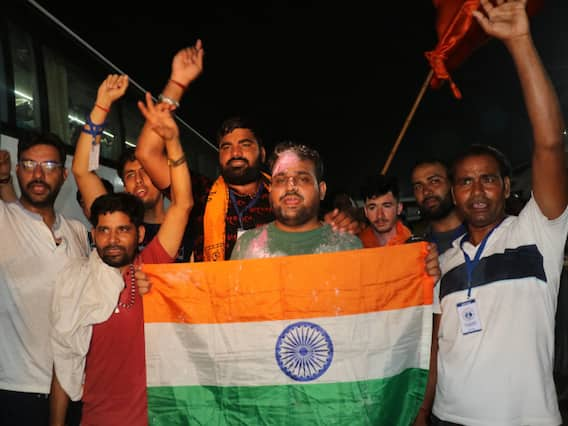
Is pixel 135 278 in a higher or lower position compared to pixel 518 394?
higher

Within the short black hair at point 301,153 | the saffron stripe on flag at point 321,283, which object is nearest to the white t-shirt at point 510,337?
the saffron stripe on flag at point 321,283

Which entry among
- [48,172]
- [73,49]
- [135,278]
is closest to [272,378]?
[135,278]

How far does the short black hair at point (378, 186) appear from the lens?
4.07 metres

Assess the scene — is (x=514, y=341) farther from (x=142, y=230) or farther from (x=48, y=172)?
(x=48, y=172)

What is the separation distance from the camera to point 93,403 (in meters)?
2.45

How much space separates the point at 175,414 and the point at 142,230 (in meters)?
1.01

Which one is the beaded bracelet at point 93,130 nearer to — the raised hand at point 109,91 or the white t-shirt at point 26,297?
the raised hand at point 109,91

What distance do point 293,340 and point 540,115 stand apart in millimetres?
1542

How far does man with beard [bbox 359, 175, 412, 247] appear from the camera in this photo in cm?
400

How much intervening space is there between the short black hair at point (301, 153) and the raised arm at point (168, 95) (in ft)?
2.38

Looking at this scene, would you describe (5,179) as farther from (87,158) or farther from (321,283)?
(321,283)

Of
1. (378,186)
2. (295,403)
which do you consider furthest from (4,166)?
(378,186)

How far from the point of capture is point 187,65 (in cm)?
313

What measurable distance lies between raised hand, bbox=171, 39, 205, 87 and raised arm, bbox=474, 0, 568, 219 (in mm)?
1729
